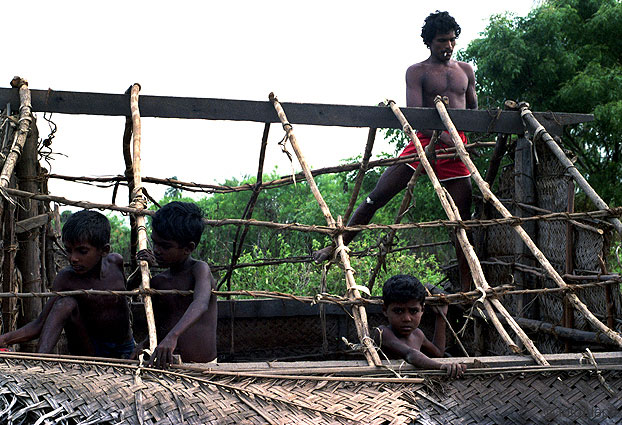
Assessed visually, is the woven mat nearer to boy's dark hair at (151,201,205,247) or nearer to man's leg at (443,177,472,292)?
boy's dark hair at (151,201,205,247)

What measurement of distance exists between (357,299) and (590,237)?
66.7 inches

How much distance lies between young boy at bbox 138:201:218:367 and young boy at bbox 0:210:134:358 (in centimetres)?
31

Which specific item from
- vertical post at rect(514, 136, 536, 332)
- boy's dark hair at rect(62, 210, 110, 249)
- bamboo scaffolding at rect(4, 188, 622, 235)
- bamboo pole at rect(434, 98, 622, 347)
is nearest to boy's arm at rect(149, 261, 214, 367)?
bamboo scaffolding at rect(4, 188, 622, 235)

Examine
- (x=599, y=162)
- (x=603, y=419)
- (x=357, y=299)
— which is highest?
(x=599, y=162)

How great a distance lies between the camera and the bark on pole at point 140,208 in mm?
2510

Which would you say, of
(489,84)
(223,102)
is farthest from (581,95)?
(223,102)

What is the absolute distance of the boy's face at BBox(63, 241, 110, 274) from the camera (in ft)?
9.43

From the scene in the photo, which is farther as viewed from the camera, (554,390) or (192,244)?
(192,244)

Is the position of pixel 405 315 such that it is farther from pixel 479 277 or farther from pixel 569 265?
pixel 569 265

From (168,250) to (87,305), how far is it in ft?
2.01

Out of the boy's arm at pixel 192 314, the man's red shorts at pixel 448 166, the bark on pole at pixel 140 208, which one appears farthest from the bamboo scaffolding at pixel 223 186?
the boy's arm at pixel 192 314

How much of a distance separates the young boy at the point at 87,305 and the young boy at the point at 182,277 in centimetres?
31

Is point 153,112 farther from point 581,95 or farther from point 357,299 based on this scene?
point 581,95

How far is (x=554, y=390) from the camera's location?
240 cm
